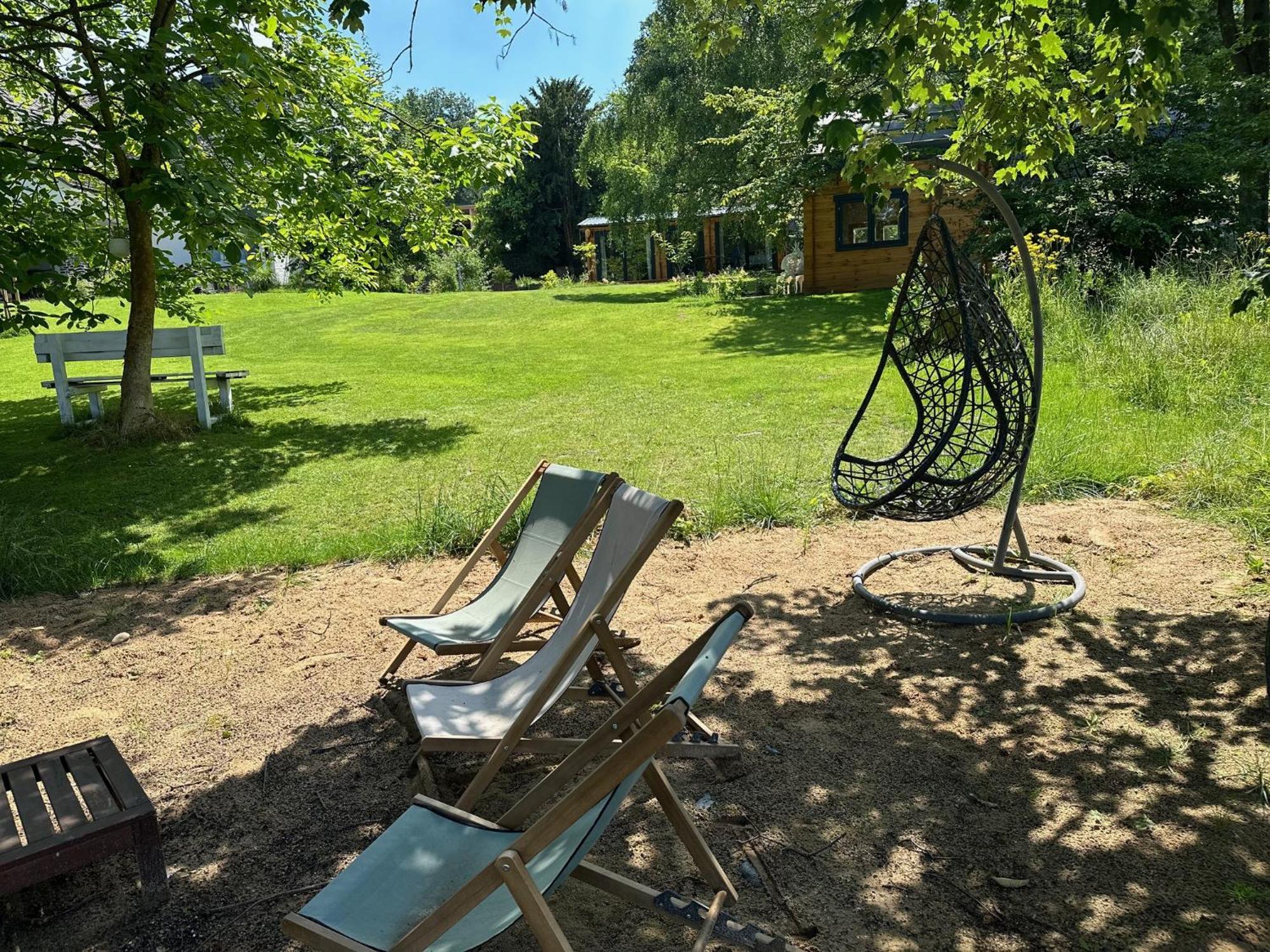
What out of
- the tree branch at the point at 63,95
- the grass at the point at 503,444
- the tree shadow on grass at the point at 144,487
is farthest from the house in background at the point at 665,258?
the tree branch at the point at 63,95

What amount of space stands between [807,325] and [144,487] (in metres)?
11.4

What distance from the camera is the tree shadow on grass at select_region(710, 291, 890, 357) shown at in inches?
567

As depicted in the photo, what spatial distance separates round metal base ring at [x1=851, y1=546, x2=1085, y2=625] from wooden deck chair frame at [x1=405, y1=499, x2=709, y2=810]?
219 cm

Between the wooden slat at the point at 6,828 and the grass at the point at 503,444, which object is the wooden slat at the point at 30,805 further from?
the grass at the point at 503,444

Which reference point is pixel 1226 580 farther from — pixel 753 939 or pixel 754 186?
pixel 754 186

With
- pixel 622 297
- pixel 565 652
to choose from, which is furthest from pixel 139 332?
pixel 622 297

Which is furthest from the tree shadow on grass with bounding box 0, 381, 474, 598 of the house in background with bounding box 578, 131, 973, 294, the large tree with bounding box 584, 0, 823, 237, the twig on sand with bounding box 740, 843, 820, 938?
the large tree with bounding box 584, 0, 823, 237

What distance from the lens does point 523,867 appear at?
187cm

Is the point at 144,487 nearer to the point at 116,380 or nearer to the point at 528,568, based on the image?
the point at 116,380

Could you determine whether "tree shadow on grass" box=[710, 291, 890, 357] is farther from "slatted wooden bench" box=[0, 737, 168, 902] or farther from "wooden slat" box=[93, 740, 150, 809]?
"slatted wooden bench" box=[0, 737, 168, 902]

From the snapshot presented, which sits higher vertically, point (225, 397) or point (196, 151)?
point (196, 151)

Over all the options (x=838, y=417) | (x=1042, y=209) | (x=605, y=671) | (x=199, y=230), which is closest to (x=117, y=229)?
(x=199, y=230)

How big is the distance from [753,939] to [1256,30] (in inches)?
642

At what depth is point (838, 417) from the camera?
9.75 meters
